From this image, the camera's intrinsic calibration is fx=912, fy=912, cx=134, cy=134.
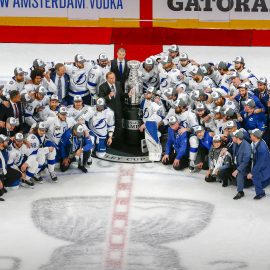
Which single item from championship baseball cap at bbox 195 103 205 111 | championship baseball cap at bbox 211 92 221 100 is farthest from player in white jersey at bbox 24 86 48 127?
championship baseball cap at bbox 211 92 221 100

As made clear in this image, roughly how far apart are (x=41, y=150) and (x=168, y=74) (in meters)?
2.12

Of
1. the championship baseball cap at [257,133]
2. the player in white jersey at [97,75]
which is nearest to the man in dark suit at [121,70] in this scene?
the player in white jersey at [97,75]

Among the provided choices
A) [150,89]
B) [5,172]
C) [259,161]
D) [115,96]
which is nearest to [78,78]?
[115,96]

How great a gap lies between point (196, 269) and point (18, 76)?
13.0ft

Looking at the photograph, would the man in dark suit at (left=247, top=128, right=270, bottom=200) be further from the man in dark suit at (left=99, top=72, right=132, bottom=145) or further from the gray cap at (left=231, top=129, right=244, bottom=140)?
the man in dark suit at (left=99, top=72, right=132, bottom=145)

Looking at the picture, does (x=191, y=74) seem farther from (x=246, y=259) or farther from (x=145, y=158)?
(x=246, y=259)

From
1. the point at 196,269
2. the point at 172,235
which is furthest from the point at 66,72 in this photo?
the point at 196,269

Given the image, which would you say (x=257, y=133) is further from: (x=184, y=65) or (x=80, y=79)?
(x=80, y=79)

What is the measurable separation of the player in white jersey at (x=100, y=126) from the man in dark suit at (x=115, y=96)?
0.22 meters

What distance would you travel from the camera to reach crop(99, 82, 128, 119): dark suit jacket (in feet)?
37.9

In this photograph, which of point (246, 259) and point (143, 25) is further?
point (143, 25)

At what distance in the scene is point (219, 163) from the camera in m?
10.4

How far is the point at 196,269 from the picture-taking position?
333 inches

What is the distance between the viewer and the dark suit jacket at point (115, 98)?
37.9 feet
